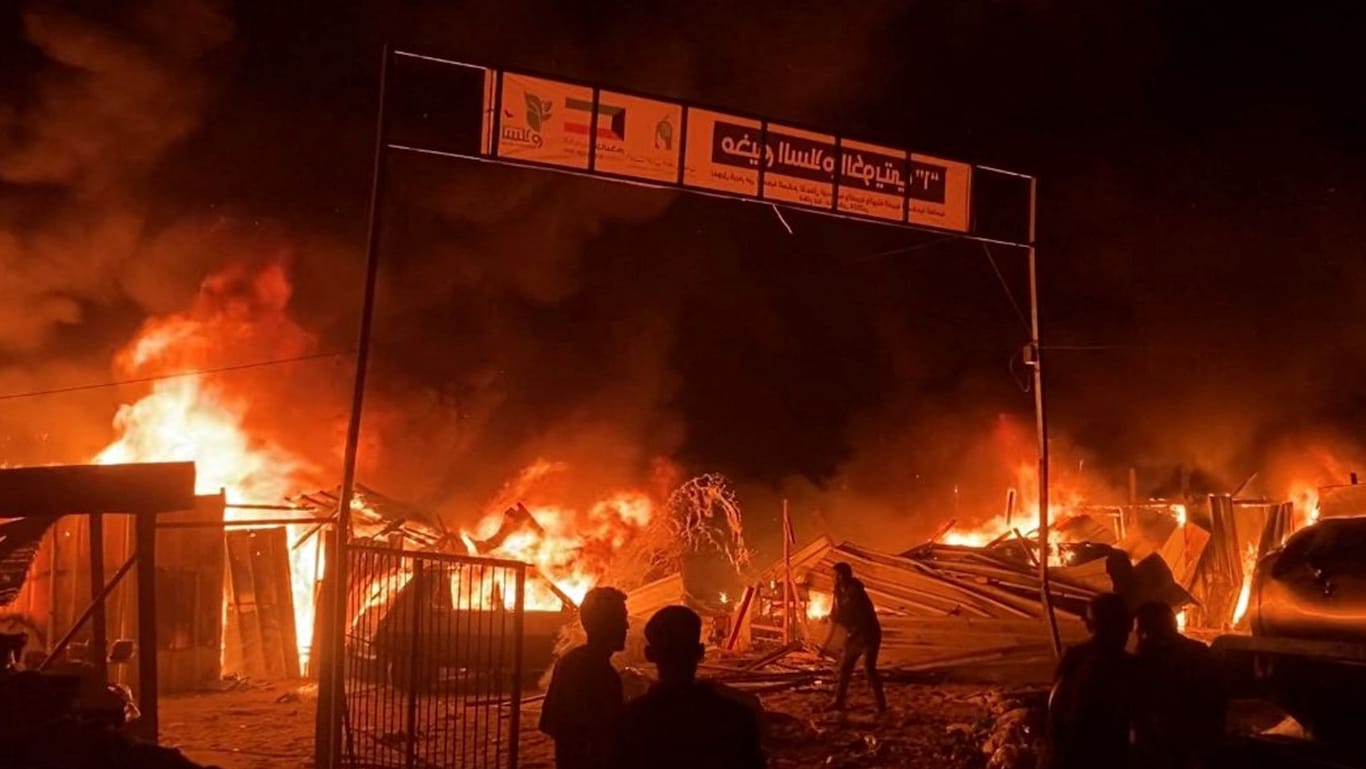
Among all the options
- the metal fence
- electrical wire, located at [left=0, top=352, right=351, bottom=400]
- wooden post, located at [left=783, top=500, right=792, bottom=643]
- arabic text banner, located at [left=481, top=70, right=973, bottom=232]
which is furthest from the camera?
electrical wire, located at [left=0, top=352, right=351, bottom=400]

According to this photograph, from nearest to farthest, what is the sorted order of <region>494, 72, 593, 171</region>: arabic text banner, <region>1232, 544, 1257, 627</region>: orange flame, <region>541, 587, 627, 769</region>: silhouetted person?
1. <region>541, 587, 627, 769</region>: silhouetted person
2. <region>494, 72, 593, 171</region>: arabic text banner
3. <region>1232, 544, 1257, 627</region>: orange flame

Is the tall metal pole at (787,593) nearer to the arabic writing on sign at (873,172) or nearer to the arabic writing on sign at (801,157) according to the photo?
the arabic writing on sign at (873,172)

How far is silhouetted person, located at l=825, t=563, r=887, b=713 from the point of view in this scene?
1110 cm

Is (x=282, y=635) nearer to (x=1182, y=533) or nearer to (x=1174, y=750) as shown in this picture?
(x=1174, y=750)

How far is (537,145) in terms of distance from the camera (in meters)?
9.77

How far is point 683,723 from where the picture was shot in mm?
2990

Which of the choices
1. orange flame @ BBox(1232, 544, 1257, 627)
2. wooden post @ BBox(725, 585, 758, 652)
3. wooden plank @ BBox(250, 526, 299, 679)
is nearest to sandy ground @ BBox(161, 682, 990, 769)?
wooden plank @ BBox(250, 526, 299, 679)

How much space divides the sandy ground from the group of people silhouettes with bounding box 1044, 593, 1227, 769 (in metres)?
4.15

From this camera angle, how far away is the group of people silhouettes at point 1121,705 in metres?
4.34

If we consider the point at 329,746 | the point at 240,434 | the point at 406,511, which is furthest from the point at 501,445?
the point at 329,746

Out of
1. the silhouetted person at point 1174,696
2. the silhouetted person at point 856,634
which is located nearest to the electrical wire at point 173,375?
the silhouetted person at point 856,634

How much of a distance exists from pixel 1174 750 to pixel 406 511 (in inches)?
490

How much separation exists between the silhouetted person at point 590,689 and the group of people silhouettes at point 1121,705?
189 centimetres

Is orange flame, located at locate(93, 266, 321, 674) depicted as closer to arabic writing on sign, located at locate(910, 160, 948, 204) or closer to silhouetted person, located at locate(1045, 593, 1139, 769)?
arabic writing on sign, located at locate(910, 160, 948, 204)
